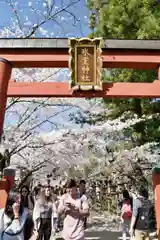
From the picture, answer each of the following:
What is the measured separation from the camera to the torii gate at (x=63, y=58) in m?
7.09

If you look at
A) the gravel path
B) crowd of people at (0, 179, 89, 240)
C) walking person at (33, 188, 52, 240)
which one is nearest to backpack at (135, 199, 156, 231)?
crowd of people at (0, 179, 89, 240)

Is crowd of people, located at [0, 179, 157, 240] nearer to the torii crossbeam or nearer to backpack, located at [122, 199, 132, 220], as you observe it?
the torii crossbeam

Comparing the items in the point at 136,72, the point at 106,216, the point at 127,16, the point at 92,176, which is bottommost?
the point at 106,216

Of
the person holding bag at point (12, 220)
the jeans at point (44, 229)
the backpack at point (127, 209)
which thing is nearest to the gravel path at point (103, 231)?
the backpack at point (127, 209)

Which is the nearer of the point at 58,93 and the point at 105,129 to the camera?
the point at 58,93

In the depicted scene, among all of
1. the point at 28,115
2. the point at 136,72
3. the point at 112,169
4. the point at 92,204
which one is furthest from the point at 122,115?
the point at 92,204

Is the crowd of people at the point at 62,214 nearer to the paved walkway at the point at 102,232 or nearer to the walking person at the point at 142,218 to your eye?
the walking person at the point at 142,218

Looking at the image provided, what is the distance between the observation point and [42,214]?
815 centimetres

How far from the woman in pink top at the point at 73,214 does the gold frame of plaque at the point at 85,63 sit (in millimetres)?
2344

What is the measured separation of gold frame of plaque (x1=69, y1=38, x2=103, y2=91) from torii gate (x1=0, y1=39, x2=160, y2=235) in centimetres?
12

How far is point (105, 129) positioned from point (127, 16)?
184 inches

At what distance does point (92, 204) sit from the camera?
2239 cm

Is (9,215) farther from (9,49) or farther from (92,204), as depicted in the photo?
(92,204)

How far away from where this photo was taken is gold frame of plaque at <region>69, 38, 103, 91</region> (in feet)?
23.3
